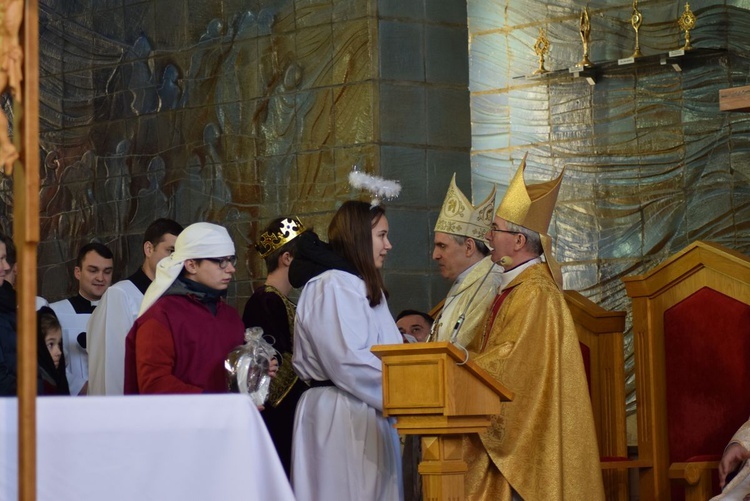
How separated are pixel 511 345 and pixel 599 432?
4.23ft

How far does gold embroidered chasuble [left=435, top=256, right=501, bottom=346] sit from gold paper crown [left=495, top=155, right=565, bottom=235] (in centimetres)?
Result: 43

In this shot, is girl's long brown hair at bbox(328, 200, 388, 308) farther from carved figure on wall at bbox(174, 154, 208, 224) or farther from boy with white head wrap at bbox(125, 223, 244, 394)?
carved figure on wall at bbox(174, 154, 208, 224)

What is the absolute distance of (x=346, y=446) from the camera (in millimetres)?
5578

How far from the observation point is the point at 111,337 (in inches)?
246

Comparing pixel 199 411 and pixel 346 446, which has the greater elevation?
pixel 199 411

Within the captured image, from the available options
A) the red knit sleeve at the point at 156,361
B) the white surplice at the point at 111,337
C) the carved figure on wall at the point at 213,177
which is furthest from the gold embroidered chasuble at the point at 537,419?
the carved figure on wall at the point at 213,177

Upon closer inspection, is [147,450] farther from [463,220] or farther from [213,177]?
[213,177]

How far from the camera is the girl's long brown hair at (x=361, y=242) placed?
18.6 feet

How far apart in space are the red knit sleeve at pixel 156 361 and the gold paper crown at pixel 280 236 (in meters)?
1.48

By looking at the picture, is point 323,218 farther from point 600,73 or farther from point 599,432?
point 599,432

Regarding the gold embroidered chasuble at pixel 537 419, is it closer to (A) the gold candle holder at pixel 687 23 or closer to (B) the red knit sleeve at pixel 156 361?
(B) the red knit sleeve at pixel 156 361

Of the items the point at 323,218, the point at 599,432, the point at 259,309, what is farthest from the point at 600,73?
the point at 259,309

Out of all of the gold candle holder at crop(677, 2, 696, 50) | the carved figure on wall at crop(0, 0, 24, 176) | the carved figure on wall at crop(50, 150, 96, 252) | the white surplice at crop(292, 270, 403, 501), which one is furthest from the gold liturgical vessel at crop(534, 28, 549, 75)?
the carved figure on wall at crop(0, 0, 24, 176)

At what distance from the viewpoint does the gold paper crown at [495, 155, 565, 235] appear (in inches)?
231
